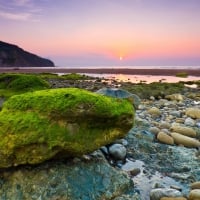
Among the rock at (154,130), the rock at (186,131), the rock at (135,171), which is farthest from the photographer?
the rock at (186,131)

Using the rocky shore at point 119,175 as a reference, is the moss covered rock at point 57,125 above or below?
above

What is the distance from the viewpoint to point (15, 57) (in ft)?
529

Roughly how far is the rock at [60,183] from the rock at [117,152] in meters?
1.08

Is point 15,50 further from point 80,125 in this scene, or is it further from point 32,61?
point 80,125

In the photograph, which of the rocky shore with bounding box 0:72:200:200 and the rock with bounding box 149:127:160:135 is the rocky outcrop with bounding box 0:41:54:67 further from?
the rocky shore with bounding box 0:72:200:200

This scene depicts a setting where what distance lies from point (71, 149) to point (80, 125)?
0.38 metres

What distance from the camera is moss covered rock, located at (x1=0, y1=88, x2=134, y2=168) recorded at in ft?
16.5

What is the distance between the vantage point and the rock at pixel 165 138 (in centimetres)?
822

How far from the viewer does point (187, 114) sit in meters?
12.2

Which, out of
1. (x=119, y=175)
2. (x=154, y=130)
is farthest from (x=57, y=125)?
(x=154, y=130)

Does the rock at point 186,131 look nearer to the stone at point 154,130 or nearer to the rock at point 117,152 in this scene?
the stone at point 154,130

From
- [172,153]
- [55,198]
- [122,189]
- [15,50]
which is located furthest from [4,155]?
[15,50]

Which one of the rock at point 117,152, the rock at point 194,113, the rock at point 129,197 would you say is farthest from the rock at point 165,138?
the rock at point 194,113

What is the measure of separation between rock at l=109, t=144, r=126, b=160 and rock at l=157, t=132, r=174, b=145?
1.72 metres
